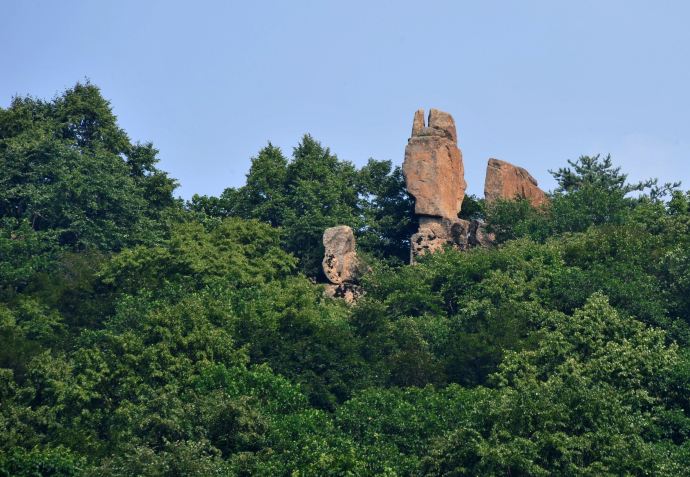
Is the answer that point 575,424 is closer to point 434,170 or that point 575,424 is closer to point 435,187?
point 435,187

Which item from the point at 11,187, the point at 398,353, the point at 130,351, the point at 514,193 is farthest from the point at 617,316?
the point at 11,187

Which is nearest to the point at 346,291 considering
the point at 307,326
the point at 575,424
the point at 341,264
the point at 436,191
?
the point at 341,264

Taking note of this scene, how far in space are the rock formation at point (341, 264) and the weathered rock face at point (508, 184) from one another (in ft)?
25.3

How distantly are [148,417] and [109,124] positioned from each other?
26.9 m

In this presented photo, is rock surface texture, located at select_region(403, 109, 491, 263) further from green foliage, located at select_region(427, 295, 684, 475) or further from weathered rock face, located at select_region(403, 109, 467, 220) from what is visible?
green foliage, located at select_region(427, 295, 684, 475)

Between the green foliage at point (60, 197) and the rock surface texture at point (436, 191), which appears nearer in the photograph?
the green foliage at point (60, 197)

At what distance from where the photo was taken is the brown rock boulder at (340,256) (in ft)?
219

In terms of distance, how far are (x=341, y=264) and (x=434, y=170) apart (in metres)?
5.79

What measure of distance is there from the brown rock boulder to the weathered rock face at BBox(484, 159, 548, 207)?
7.66 metres

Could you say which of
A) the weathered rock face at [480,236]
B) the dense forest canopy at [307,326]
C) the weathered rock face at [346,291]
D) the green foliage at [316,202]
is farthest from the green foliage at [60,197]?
the weathered rock face at [480,236]

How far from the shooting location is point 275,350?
183 feet

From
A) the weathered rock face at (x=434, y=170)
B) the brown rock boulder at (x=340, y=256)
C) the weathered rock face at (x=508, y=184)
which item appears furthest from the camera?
the weathered rock face at (x=508, y=184)

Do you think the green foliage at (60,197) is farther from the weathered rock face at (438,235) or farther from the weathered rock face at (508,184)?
the weathered rock face at (508,184)

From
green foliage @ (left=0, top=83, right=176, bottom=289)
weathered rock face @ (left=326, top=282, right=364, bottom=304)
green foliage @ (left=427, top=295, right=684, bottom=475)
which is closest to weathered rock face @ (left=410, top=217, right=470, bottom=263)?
weathered rock face @ (left=326, top=282, right=364, bottom=304)
